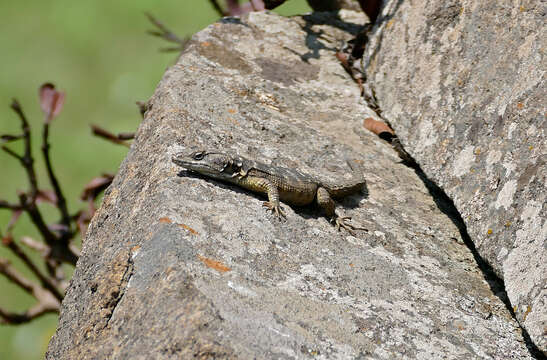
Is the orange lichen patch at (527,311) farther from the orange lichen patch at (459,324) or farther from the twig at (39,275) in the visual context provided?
the twig at (39,275)

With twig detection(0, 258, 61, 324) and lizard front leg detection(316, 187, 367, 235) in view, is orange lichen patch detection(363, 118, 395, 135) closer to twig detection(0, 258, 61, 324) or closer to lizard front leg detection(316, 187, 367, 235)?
lizard front leg detection(316, 187, 367, 235)

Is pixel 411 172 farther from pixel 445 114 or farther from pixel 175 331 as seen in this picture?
pixel 175 331

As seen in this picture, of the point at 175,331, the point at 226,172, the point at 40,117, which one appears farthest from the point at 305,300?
the point at 40,117

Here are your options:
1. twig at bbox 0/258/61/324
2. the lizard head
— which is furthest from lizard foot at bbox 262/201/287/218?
twig at bbox 0/258/61/324

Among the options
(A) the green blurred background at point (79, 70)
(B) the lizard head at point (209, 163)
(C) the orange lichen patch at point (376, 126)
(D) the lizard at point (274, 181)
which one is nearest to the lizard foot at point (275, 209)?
(D) the lizard at point (274, 181)

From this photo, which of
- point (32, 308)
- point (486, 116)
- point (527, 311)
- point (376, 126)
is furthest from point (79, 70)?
point (527, 311)

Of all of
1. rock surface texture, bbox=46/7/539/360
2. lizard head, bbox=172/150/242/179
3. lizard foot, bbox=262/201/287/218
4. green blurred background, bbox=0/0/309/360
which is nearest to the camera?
rock surface texture, bbox=46/7/539/360

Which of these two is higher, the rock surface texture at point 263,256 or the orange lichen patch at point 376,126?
the orange lichen patch at point 376,126
